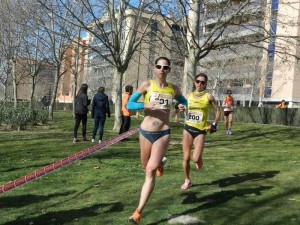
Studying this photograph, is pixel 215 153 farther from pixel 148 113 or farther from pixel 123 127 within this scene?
pixel 148 113

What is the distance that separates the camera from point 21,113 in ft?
66.6

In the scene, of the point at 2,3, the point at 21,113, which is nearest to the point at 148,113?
the point at 21,113

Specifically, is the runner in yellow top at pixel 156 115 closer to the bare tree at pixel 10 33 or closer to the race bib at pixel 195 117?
the race bib at pixel 195 117

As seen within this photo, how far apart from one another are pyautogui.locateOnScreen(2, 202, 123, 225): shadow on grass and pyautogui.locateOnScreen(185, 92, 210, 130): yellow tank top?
185 centimetres

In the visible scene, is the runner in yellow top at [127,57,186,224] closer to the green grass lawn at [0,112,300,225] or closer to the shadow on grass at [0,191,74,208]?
the green grass lawn at [0,112,300,225]

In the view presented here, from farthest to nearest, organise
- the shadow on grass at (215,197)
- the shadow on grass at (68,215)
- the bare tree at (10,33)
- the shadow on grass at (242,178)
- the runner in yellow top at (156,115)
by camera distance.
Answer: the bare tree at (10,33) → the shadow on grass at (242,178) → the shadow on grass at (215,197) → the shadow on grass at (68,215) → the runner in yellow top at (156,115)

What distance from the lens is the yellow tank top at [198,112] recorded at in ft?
22.6

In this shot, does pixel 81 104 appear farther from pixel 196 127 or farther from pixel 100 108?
pixel 196 127

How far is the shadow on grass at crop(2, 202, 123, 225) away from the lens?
529 centimetres

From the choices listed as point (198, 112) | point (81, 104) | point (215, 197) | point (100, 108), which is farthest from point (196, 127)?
point (81, 104)

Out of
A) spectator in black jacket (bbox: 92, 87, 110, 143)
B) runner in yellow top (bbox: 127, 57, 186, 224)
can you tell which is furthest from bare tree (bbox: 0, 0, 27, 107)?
runner in yellow top (bbox: 127, 57, 186, 224)

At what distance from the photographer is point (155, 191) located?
6.73 metres

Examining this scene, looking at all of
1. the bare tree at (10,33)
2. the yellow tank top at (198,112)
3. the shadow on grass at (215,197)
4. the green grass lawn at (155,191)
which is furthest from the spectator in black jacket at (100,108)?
the bare tree at (10,33)

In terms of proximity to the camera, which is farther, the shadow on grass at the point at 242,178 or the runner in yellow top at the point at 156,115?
the shadow on grass at the point at 242,178
